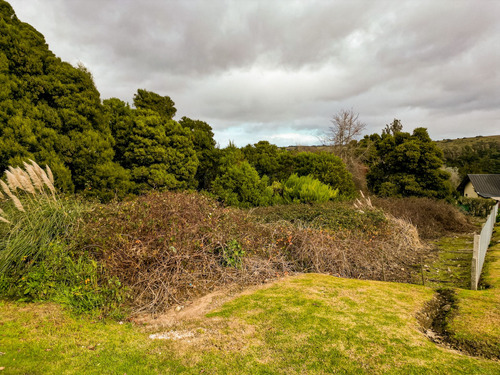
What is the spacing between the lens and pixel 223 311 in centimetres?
337

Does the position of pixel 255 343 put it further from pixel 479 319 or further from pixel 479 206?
pixel 479 206

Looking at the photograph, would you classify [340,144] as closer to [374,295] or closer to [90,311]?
[374,295]

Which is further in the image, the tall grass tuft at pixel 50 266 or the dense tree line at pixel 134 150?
the dense tree line at pixel 134 150

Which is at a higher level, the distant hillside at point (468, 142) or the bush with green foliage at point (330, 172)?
the distant hillside at point (468, 142)

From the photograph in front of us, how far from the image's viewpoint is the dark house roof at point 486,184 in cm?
2828

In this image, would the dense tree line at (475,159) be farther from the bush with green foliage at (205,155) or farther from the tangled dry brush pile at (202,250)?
the tangled dry brush pile at (202,250)

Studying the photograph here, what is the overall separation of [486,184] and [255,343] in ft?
124

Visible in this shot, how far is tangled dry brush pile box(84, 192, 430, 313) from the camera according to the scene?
3793 mm

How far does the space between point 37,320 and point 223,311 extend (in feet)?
6.91

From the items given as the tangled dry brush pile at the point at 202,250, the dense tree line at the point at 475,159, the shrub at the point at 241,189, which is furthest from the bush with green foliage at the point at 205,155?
the dense tree line at the point at 475,159

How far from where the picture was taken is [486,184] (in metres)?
29.3

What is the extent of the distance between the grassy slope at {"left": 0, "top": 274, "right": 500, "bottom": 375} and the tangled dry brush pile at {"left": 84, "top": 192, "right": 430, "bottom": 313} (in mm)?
781

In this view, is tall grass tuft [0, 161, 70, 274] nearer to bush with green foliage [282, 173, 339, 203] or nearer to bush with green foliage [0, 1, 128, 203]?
bush with green foliage [0, 1, 128, 203]

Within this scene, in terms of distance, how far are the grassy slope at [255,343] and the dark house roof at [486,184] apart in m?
33.7
